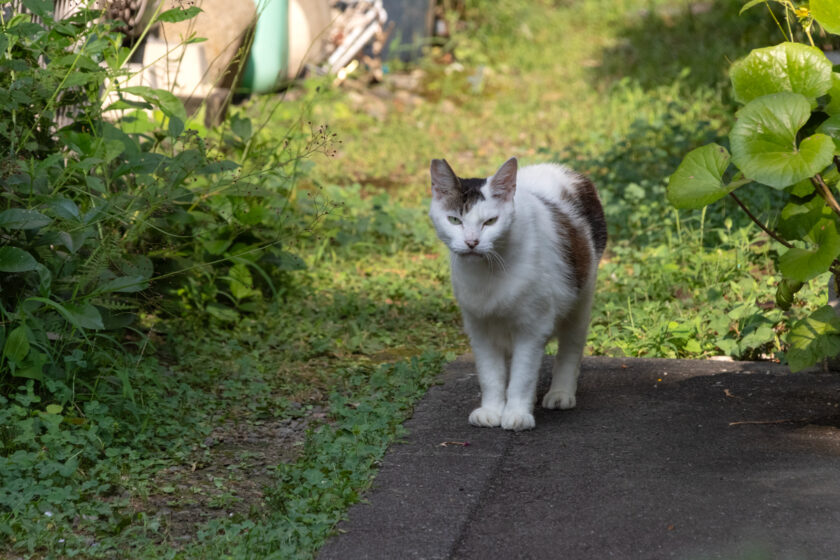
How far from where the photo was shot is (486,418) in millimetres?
3637

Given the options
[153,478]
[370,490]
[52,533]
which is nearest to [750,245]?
[370,490]

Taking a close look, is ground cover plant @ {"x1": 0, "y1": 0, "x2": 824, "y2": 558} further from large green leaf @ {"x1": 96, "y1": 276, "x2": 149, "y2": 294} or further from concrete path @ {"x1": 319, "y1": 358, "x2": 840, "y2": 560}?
concrete path @ {"x1": 319, "y1": 358, "x2": 840, "y2": 560}

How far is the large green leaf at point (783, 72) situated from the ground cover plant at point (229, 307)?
4.67 ft

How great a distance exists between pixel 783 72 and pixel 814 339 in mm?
882

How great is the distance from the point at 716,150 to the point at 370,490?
1497 millimetres

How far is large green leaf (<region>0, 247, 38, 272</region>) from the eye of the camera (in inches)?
127

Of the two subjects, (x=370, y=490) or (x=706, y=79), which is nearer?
(x=370, y=490)

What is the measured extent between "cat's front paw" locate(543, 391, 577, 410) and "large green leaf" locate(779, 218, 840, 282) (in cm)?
102

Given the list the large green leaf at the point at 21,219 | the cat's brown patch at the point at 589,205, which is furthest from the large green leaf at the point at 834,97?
the large green leaf at the point at 21,219

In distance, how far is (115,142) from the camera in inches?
153

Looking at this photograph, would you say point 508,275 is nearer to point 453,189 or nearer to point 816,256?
point 453,189

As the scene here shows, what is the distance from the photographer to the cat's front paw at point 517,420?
359 centimetres

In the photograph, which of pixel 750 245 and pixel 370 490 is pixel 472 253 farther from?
pixel 750 245

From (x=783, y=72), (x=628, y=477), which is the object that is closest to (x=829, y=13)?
(x=783, y=72)
